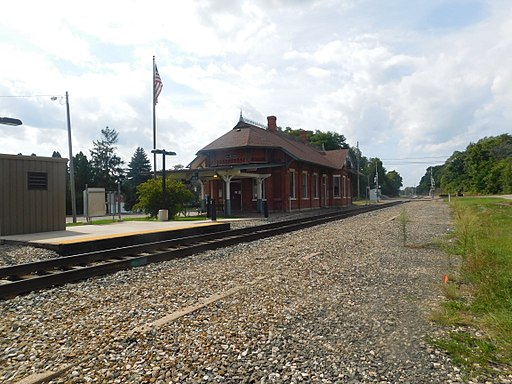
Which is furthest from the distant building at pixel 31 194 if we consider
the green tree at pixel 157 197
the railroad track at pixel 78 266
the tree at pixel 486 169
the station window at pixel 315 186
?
the tree at pixel 486 169

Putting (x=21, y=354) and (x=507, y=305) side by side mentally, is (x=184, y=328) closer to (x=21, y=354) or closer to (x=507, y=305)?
(x=21, y=354)

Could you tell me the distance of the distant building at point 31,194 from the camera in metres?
12.3

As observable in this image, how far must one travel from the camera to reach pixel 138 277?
23.9 feet

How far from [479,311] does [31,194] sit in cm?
1307

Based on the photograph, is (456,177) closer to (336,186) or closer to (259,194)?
(336,186)

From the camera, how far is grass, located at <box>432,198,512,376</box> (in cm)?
356

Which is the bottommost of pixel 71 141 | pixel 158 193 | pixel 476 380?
pixel 476 380

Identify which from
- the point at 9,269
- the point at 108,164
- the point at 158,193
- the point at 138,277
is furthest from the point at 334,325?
the point at 108,164

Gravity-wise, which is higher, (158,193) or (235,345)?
(158,193)

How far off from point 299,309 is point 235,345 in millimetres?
1408

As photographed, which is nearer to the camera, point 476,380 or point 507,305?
point 476,380

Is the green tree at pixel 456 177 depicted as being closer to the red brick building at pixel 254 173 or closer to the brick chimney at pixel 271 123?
the brick chimney at pixel 271 123

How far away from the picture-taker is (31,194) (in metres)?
13.0

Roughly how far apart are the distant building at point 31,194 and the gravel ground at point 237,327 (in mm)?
7140
